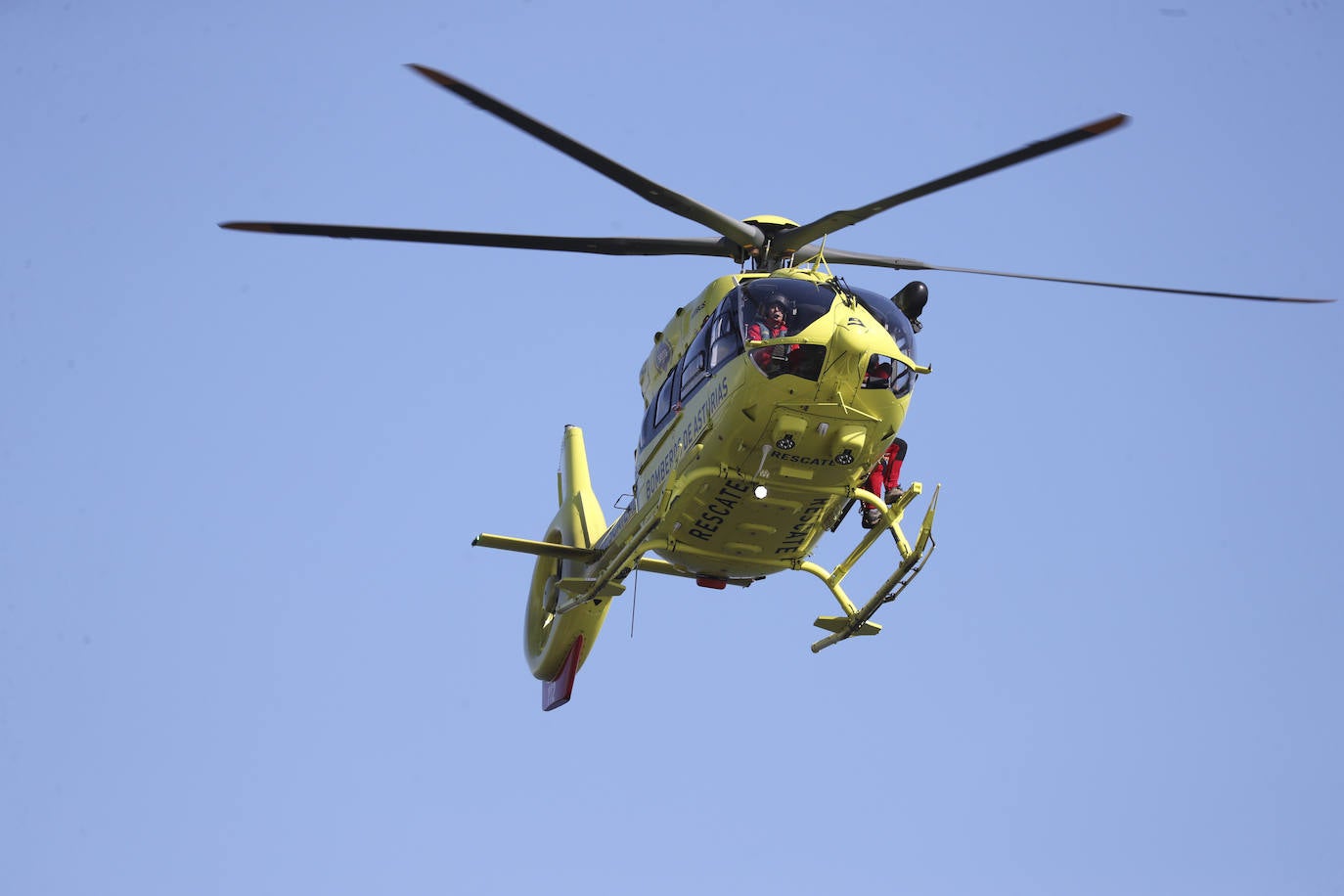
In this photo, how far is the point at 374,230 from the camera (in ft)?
61.9

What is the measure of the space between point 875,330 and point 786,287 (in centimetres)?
117

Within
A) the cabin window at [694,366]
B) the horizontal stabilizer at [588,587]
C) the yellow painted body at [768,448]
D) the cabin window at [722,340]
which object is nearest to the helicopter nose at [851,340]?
the yellow painted body at [768,448]

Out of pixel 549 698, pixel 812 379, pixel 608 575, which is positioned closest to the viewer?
pixel 812 379

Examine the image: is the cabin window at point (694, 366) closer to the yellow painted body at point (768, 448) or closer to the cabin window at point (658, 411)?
the yellow painted body at point (768, 448)

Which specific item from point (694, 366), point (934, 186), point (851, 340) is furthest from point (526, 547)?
point (934, 186)

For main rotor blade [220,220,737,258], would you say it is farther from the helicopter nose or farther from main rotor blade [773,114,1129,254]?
the helicopter nose

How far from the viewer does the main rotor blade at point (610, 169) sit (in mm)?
15445

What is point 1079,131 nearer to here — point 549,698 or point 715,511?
point 715,511

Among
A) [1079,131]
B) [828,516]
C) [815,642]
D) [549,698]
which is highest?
[1079,131]

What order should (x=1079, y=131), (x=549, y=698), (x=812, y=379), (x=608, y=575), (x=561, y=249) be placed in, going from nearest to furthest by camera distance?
1. (x=1079, y=131)
2. (x=812, y=379)
3. (x=561, y=249)
4. (x=608, y=575)
5. (x=549, y=698)

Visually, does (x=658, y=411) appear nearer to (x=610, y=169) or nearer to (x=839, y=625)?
(x=839, y=625)

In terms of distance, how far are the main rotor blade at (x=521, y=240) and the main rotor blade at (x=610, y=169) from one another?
1.91 ft

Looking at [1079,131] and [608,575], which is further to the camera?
[608,575]

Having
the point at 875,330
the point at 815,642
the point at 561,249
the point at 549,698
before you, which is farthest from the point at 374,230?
the point at 549,698
